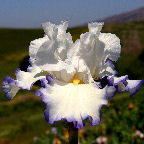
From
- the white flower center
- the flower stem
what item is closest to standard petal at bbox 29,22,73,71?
the white flower center

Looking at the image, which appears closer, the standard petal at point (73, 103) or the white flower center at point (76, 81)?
the standard petal at point (73, 103)

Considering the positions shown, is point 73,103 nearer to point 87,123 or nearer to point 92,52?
point 92,52

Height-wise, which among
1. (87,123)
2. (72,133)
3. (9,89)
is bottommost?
(87,123)

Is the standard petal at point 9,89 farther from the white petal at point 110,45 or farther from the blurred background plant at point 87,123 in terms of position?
the white petal at point 110,45

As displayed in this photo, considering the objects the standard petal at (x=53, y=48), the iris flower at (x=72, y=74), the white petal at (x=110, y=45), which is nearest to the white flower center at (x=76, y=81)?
the iris flower at (x=72, y=74)

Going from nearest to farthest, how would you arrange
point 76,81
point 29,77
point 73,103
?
point 73,103, point 76,81, point 29,77

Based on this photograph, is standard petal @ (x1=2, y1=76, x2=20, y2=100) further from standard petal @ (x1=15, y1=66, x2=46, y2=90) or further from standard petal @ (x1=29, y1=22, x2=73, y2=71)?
standard petal @ (x1=29, y1=22, x2=73, y2=71)

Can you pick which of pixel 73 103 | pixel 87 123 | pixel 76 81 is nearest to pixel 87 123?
pixel 87 123

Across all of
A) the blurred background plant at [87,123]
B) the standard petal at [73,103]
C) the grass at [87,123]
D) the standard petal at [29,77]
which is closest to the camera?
the standard petal at [73,103]
